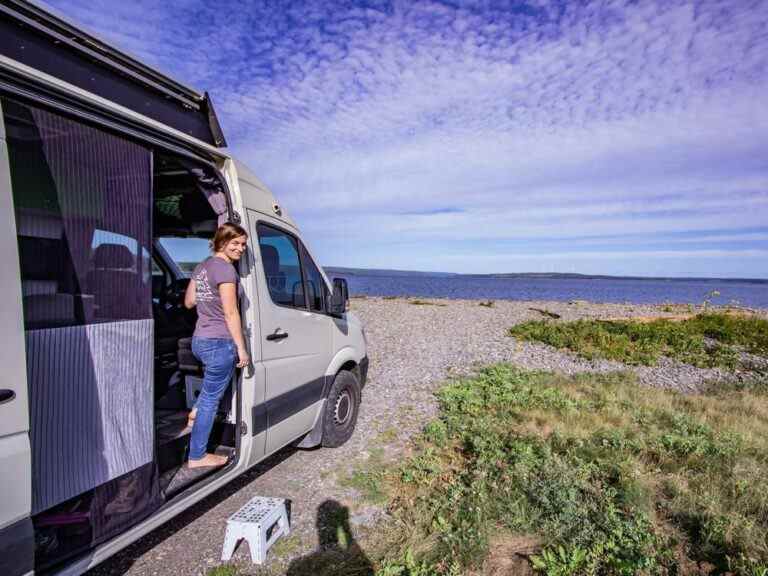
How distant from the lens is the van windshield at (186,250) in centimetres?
489

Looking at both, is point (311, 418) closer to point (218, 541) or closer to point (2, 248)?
→ point (218, 541)

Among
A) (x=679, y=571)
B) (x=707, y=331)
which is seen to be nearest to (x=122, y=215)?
(x=679, y=571)

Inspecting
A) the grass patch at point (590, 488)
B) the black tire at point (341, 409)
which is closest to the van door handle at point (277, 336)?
the black tire at point (341, 409)

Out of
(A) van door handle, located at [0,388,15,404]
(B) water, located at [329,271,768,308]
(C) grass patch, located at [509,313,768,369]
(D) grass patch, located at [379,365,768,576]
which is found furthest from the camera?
(B) water, located at [329,271,768,308]

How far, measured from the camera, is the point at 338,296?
494cm

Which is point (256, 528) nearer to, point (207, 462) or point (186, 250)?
point (207, 462)

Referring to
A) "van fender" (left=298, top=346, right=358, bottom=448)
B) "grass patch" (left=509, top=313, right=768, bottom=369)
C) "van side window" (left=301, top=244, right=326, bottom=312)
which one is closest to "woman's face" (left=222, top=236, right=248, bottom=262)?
"van side window" (left=301, top=244, right=326, bottom=312)

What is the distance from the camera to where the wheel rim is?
509 centimetres

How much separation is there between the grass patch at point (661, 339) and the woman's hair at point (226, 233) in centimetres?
978

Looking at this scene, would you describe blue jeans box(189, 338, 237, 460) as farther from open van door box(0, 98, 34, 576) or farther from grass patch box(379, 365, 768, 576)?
grass patch box(379, 365, 768, 576)

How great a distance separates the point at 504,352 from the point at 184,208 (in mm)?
8743

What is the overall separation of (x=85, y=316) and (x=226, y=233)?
1.16 metres

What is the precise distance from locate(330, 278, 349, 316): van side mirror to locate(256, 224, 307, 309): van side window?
0.53m

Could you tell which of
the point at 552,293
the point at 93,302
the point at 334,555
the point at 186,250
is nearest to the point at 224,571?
the point at 334,555
